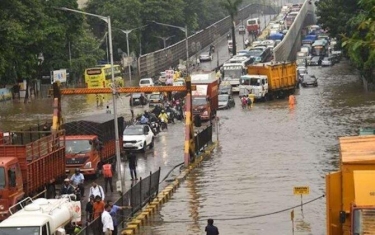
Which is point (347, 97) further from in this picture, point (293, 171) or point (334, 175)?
point (334, 175)

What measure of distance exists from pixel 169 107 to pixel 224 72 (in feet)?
71.4

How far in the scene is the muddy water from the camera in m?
28.0

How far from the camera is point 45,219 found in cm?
2330

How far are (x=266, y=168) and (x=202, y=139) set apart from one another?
6.16 meters

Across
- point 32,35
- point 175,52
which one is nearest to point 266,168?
point 32,35

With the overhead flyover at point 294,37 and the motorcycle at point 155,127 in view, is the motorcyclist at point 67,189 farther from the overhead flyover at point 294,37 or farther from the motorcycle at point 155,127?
the overhead flyover at point 294,37

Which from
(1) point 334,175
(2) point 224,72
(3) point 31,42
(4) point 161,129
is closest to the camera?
(1) point 334,175

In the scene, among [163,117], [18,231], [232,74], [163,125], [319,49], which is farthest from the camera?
[319,49]

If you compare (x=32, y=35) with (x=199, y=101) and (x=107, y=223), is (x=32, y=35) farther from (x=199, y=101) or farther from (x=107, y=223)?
(x=107, y=223)

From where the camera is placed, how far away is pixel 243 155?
138ft

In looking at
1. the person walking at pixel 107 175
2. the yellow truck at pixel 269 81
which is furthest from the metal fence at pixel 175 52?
the person walking at pixel 107 175

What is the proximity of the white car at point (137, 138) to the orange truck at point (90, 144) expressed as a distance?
330cm

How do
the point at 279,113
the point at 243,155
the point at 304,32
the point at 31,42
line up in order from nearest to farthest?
the point at 243,155 < the point at 279,113 < the point at 31,42 < the point at 304,32

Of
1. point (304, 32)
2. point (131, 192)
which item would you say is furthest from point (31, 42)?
point (304, 32)
